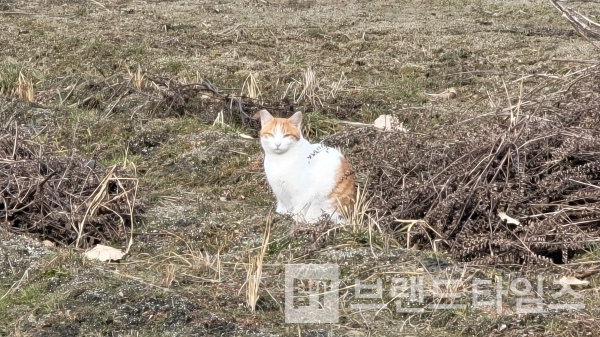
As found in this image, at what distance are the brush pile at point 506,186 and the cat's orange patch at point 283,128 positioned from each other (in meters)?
0.47

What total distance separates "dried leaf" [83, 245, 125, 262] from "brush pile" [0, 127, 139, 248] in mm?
124

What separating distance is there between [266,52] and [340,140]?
2369 mm

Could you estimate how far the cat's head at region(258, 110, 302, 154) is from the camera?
5.18 m

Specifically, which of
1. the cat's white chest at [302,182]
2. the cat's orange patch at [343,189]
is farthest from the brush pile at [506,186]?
the cat's white chest at [302,182]

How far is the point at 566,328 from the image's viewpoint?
3555 millimetres

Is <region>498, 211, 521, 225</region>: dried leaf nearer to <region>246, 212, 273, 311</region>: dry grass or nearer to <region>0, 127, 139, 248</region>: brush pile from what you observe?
<region>246, 212, 273, 311</region>: dry grass

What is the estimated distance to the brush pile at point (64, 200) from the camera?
4.70 m

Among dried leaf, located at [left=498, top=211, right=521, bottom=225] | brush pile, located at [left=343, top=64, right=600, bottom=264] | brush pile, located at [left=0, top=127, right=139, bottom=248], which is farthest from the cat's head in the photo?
dried leaf, located at [left=498, top=211, right=521, bottom=225]

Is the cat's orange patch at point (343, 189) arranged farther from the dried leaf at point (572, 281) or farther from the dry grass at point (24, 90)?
the dry grass at point (24, 90)

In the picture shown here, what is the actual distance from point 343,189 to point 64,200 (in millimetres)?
1463

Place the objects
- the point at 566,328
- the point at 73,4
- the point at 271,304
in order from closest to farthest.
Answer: the point at 566,328 → the point at 271,304 → the point at 73,4

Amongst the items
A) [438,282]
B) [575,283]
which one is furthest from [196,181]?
[575,283]

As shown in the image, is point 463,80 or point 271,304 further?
point 463,80

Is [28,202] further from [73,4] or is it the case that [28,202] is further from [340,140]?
[73,4]
